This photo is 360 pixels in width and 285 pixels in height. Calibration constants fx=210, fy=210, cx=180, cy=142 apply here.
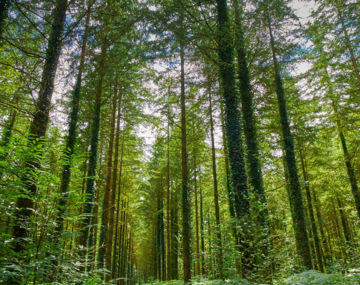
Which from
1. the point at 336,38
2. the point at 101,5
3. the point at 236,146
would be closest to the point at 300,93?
the point at 336,38

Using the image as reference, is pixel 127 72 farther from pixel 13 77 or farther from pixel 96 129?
pixel 13 77

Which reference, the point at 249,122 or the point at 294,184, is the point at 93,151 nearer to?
the point at 249,122

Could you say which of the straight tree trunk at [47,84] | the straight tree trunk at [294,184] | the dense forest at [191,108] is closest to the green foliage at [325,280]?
the dense forest at [191,108]

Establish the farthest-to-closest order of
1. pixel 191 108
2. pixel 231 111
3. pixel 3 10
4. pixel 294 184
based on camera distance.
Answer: pixel 191 108, pixel 294 184, pixel 231 111, pixel 3 10

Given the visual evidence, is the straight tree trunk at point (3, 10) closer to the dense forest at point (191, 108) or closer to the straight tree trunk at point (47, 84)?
the dense forest at point (191, 108)

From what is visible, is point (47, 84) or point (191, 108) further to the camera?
point (191, 108)

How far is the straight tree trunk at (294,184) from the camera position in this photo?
926cm

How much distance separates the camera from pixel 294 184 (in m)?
10.1

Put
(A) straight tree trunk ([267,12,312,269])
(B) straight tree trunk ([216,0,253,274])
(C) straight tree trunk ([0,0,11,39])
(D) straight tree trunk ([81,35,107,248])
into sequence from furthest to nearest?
(A) straight tree trunk ([267,12,312,269])
(D) straight tree trunk ([81,35,107,248])
(B) straight tree trunk ([216,0,253,274])
(C) straight tree trunk ([0,0,11,39])

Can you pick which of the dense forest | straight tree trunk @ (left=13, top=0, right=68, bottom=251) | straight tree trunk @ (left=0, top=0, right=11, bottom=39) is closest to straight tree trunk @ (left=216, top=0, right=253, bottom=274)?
the dense forest

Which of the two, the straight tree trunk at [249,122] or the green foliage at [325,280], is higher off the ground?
the straight tree trunk at [249,122]

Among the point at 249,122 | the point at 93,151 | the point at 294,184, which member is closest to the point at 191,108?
the point at 249,122

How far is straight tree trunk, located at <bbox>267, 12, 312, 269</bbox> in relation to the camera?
926 centimetres

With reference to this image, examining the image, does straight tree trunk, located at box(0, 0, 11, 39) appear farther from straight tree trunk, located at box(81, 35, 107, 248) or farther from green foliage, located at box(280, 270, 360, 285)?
green foliage, located at box(280, 270, 360, 285)
